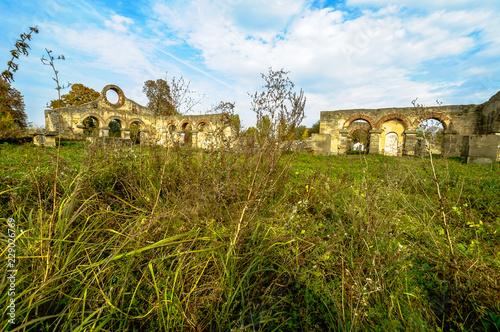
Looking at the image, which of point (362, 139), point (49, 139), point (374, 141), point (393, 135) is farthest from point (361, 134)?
point (49, 139)

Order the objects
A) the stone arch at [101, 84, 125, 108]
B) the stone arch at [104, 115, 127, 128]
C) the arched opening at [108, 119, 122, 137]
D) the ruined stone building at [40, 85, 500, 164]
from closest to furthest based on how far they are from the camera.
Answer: the ruined stone building at [40, 85, 500, 164], the stone arch at [104, 115, 127, 128], the stone arch at [101, 84, 125, 108], the arched opening at [108, 119, 122, 137]

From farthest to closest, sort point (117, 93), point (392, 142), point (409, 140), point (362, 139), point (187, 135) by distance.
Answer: point (117, 93) → point (392, 142) → point (409, 140) → point (362, 139) → point (187, 135)

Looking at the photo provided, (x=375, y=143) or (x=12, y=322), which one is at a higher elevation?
(x=375, y=143)

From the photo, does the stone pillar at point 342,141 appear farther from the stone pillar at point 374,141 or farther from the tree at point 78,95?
the tree at point 78,95

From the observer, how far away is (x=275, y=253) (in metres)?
1.71

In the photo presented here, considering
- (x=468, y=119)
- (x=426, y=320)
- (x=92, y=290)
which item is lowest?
(x=426, y=320)

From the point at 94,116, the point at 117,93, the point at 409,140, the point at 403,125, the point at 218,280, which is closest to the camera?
A: the point at 218,280

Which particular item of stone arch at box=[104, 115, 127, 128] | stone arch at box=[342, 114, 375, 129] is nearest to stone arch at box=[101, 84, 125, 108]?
stone arch at box=[104, 115, 127, 128]

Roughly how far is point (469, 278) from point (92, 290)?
8.06 ft

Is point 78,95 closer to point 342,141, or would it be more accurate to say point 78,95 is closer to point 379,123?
point 342,141

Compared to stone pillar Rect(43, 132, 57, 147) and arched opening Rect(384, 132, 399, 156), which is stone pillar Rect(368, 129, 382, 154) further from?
stone pillar Rect(43, 132, 57, 147)

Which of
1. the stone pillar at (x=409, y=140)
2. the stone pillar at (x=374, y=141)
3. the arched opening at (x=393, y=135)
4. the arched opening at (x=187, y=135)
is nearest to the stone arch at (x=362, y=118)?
the arched opening at (x=393, y=135)

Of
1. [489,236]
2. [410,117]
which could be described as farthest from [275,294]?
[410,117]

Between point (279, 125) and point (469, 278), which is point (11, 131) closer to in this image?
point (279, 125)
